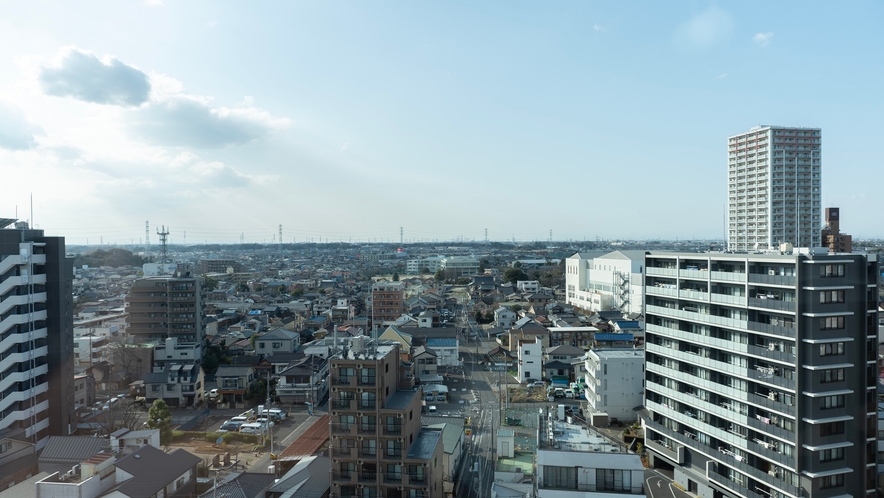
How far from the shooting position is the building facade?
2600 centimetres

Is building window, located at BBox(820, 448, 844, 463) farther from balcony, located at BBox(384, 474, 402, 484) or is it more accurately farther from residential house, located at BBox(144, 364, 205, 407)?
residential house, located at BBox(144, 364, 205, 407)

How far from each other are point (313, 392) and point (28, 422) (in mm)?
5898

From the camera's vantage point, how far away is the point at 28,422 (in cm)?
1059

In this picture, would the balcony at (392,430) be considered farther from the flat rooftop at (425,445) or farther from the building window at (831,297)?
the building window at (831,297)

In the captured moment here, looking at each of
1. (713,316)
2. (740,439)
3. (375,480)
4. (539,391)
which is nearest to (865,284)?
(713,316)

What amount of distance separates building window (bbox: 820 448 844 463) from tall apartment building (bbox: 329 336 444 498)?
17.4 ft

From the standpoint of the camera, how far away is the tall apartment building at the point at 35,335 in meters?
10.4

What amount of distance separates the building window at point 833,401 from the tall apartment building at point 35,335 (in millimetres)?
12957

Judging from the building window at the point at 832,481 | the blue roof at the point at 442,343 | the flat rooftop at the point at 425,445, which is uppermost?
the flat rooftop at the point at 425,445

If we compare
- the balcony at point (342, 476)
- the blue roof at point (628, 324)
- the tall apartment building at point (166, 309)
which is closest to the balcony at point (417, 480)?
the balcony at point (342, 476)

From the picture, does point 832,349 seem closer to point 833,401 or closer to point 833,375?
point 833,375

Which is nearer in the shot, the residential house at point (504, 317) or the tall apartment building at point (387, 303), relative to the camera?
the residential house at point (504, 317)

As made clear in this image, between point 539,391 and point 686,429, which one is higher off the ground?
point 686,429

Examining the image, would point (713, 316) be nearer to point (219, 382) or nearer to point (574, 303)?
point (219, 382)
